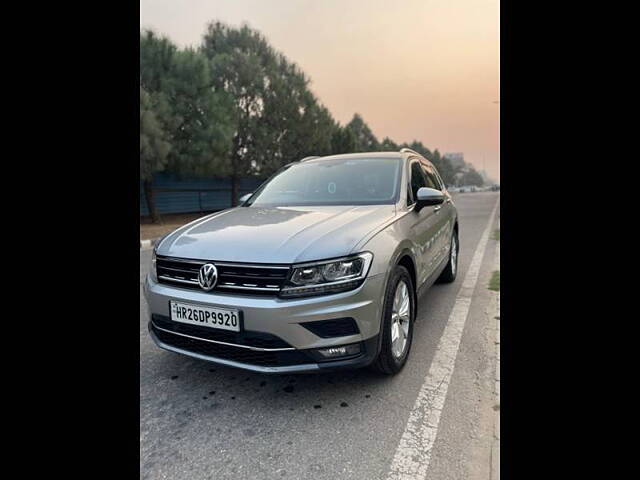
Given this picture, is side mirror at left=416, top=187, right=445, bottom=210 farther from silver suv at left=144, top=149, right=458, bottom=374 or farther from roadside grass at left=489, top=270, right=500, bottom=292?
roadside grass at left=489, top=270, right=500, bottom=292

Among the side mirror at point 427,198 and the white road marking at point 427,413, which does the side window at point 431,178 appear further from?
the white road marking at point 427,413

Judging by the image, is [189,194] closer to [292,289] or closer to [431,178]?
[431,178]

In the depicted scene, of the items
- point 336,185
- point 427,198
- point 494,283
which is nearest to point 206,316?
point 336,185

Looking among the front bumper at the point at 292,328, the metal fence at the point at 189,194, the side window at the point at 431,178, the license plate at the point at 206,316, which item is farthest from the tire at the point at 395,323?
the metal fence at the point at 189,194

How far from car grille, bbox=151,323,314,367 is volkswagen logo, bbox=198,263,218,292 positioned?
34 cm

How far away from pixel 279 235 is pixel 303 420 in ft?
3.64

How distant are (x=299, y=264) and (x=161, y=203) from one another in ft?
61.7

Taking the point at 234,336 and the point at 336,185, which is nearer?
the point at 234,336

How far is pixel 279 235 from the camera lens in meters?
2.54

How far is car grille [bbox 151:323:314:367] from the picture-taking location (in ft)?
7.50

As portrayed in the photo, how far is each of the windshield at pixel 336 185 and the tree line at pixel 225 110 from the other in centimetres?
894

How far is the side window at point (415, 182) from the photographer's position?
352 cm
